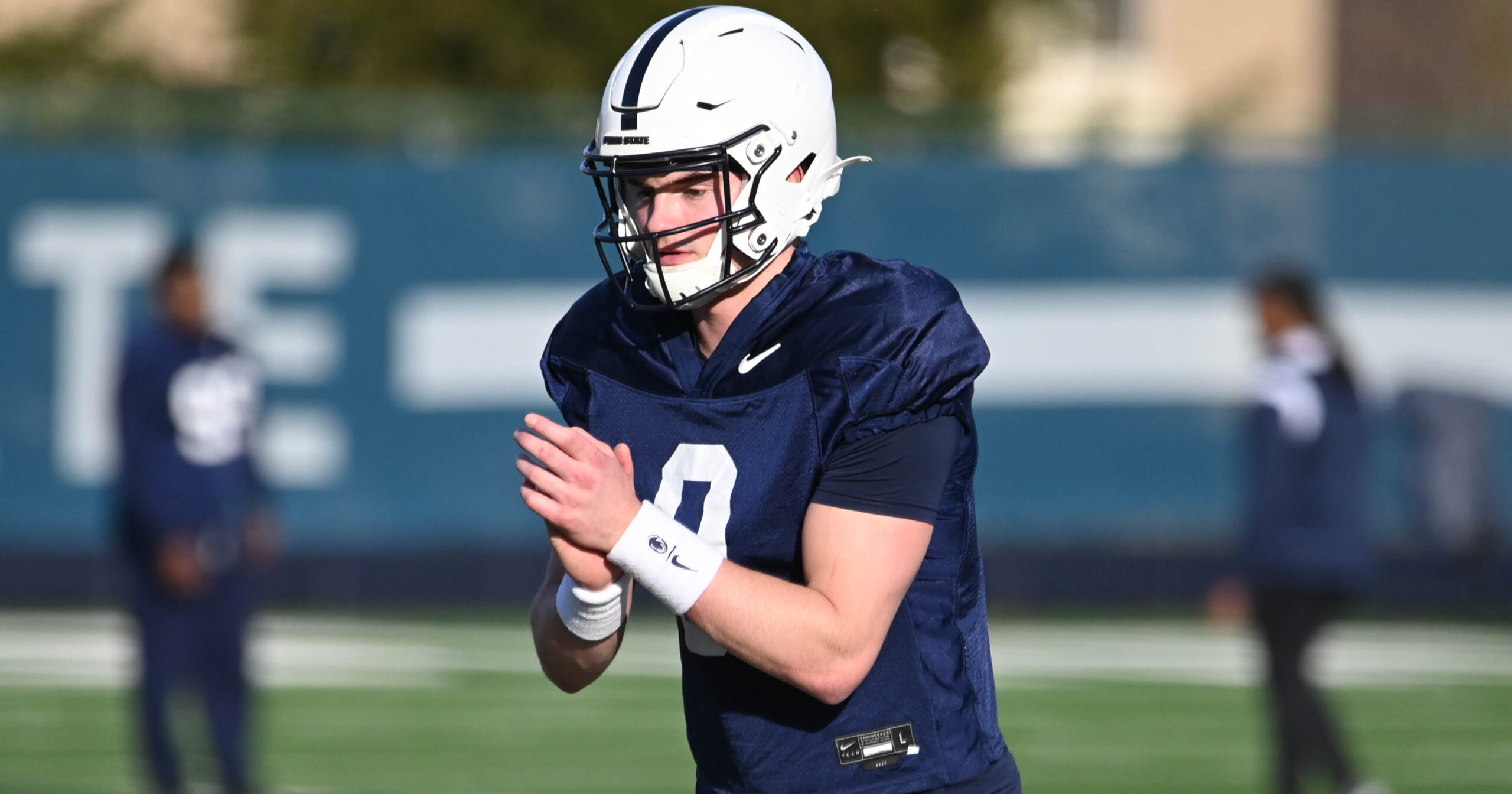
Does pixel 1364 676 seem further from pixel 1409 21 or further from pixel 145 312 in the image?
pixel 1409 21

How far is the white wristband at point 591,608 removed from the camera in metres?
2.67

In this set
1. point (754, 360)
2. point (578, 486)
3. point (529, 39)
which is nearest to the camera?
point (578, 486)

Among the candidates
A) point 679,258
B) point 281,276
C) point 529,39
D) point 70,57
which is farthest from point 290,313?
point 679,258

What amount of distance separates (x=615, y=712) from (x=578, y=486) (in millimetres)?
6763

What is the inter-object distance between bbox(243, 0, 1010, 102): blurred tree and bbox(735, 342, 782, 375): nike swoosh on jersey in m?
12.6

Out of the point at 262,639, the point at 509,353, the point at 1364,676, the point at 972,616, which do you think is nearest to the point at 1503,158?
the point at 1364,676

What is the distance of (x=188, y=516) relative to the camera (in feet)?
23.5

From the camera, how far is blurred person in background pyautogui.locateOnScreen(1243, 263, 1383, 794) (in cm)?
666

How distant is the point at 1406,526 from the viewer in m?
12.3

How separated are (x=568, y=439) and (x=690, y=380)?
0.33 metres

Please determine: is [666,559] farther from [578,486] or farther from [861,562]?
[861,562]

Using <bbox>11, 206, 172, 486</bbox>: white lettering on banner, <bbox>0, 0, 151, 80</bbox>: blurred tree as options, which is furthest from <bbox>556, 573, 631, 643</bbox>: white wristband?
→ <bbox>0, 0, 151, 80</bbox>: blurred tree

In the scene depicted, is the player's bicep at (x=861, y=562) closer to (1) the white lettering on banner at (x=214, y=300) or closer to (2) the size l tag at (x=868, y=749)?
(2) the size l tag at (x=868, y=749)

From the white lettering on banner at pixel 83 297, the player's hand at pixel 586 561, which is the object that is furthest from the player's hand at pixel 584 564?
the white lettering on banner at pixel 83 297
